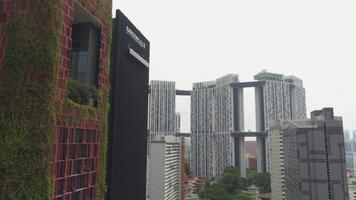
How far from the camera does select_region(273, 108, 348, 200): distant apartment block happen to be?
1694 inches

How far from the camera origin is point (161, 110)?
143000mm

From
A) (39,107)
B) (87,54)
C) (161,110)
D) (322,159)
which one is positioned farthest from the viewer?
(161,110)

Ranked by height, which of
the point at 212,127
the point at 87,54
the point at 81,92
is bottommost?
the point at 81,92

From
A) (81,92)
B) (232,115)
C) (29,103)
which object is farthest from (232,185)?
(29,103)

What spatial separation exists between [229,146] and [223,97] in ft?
79.4

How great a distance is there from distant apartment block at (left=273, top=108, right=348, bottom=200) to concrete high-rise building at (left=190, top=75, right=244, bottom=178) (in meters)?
78.2

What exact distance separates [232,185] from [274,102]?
54272 millimetres

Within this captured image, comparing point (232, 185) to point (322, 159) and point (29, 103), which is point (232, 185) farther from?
point (29, 103)

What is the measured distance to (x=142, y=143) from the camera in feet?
94.8

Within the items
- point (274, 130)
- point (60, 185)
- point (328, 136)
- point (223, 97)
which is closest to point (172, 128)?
point (223, 97)

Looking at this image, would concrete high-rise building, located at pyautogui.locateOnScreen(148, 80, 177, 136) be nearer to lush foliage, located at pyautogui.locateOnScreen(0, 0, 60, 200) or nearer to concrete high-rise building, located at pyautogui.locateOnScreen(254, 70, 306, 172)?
concrete high-rise building, located at pyautogui.locateOnScreen(254, 70, 306, 172)

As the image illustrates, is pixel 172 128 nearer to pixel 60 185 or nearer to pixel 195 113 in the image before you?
pixel 195 113

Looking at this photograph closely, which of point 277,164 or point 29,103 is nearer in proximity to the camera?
point 29,103

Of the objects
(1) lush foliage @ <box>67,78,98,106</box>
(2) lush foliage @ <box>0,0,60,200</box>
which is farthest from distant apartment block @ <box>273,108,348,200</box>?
(2) lush foliage @ <box>0,0,60,200</box>
